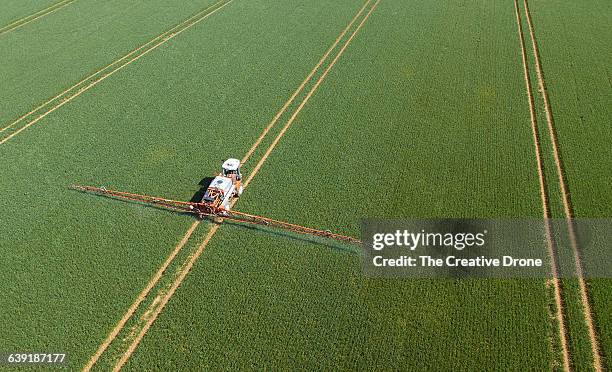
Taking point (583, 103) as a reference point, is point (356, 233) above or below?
below

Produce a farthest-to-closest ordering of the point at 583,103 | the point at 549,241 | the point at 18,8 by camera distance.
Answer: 1. the point at 18,8
2. the point at 583,103
3. the point at 549,241

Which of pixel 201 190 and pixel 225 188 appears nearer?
pixel 225 188

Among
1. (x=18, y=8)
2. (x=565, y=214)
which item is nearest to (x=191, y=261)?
(x=565, y=214)

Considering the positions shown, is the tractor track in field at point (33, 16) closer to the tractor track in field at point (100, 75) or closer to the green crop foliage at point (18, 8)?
the green crop foliage at point (18, 8)

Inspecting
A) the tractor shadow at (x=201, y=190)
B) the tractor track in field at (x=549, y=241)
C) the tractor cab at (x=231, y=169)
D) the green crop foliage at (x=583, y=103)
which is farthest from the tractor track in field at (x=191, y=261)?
the green crop foliage at (x=583, y=103)

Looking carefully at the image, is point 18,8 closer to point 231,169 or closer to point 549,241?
point 231,169

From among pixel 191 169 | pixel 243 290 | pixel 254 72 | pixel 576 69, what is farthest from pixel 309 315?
pixel 576 69
